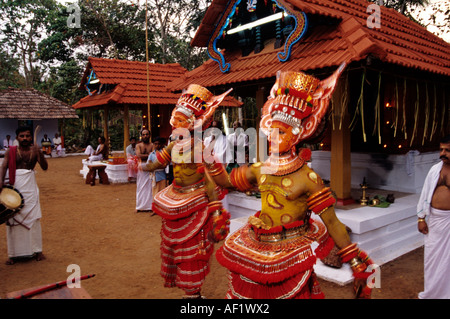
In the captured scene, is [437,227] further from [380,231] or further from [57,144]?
[57,144]

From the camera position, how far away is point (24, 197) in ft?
18.0

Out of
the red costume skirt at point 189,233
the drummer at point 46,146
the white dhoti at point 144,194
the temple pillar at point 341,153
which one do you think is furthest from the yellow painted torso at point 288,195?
the drummer at point 46,146

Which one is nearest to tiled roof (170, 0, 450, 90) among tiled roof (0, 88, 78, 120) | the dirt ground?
the dirt ground

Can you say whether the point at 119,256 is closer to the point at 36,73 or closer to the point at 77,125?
the point at 77,125

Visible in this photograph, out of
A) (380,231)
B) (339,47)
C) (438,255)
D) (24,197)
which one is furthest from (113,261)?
(339,47)

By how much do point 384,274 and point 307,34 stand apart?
4274mm

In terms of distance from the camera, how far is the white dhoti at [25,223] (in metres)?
5.46

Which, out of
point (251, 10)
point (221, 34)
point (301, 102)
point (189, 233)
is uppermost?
point (251, 10)

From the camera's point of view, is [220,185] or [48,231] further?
[48,231]

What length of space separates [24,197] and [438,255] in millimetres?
5842

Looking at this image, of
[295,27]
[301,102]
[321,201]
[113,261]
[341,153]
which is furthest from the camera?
[341,153]

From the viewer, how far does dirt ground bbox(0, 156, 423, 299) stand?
462cm
